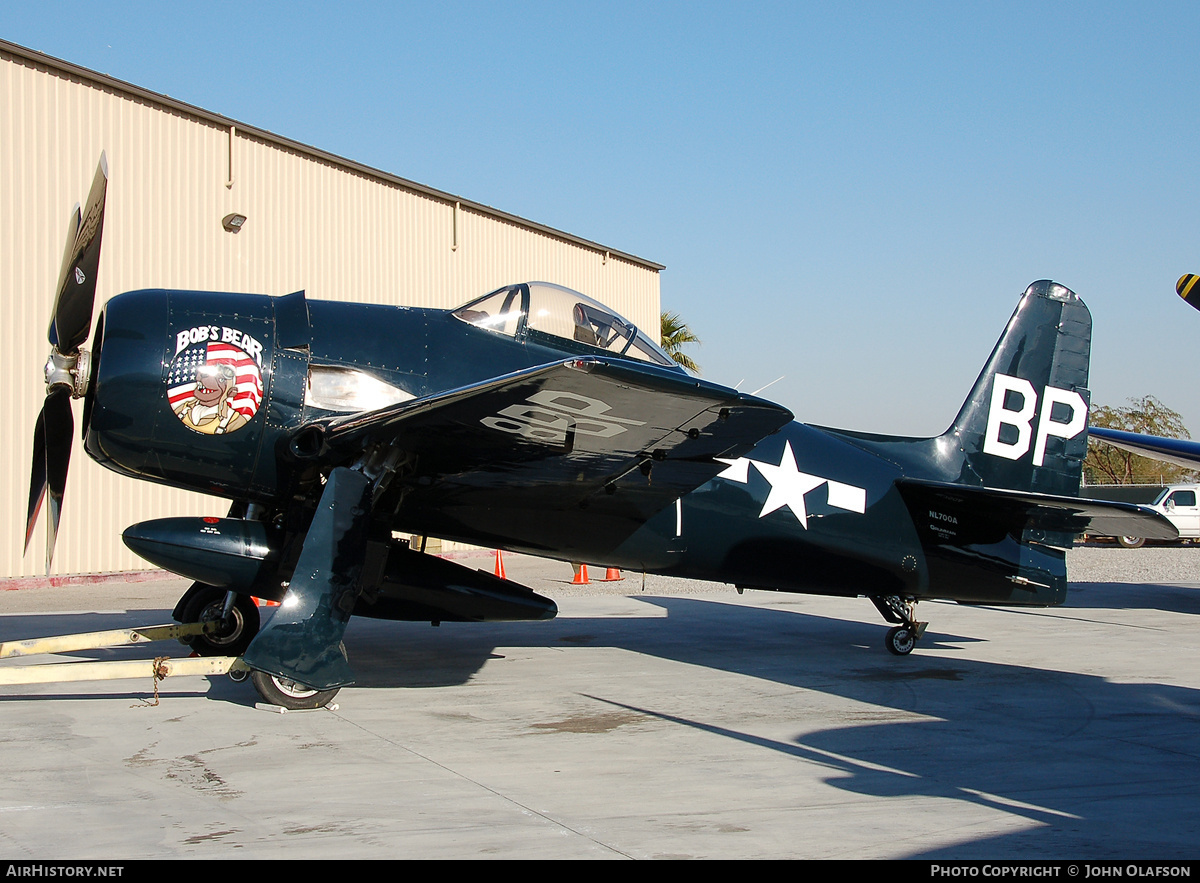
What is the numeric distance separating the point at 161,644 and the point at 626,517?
444cm

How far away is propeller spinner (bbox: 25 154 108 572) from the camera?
637 cm

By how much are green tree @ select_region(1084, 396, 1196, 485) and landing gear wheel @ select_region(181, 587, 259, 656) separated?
2129 inches

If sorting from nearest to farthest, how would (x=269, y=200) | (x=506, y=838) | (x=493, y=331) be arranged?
(x=506, y=838), (x=493, y=331), (x=269, y=200)

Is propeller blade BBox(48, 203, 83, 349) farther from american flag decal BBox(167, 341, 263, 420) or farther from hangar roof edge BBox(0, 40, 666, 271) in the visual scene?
hangar roof edge BBox(0, 40, 666, 271)

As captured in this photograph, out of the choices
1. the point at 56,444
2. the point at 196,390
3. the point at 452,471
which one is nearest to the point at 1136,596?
the point at 452,471

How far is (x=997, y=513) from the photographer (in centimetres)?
830

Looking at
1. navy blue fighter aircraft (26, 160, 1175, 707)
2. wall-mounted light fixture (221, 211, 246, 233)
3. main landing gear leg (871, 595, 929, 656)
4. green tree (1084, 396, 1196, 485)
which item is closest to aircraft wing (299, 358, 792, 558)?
navy blue fighter aircraft (26, 160, 1175, 707)

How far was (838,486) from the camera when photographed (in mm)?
8070

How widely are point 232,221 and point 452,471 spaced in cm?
1230

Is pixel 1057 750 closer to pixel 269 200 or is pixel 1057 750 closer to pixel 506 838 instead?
pixel 506 838

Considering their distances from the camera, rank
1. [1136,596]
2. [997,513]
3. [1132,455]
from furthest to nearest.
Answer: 1. [1132,455]
2. [1136,596]
3. [997,513]

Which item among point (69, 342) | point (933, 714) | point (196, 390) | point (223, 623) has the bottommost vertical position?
point (933, 714)

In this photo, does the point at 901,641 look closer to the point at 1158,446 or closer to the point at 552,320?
the point at 552,320

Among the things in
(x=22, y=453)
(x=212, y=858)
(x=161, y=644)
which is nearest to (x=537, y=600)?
(x=161, y=644)
